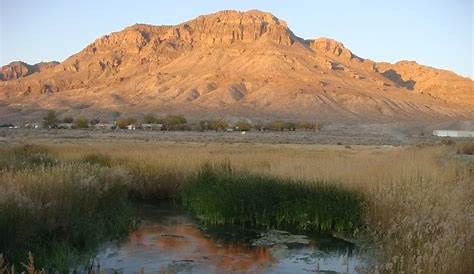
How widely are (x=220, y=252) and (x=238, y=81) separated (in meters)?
119

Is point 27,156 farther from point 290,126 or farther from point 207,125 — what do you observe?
point 290,126

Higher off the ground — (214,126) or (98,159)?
(98,159)

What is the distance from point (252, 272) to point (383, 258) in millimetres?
2358

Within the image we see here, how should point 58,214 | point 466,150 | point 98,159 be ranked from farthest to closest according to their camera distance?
point 466,150
point 98,159
point 58,214

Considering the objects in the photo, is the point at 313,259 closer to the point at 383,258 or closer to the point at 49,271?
the point at 383,258

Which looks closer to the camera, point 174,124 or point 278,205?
point 278,205

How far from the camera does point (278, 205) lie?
1415 cm

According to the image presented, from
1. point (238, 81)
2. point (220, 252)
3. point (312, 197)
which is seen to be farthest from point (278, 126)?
point (220, 252)

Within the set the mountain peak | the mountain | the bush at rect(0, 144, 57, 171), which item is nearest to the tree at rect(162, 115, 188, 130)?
the mountain

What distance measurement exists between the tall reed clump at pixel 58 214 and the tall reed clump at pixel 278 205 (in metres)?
2.17

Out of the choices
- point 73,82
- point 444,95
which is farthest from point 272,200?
point 73,82

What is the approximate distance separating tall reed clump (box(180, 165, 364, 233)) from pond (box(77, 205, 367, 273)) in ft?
2.05

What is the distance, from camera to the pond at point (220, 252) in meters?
10.3

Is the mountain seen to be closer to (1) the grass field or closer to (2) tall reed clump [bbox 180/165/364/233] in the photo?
(1) the grass field
